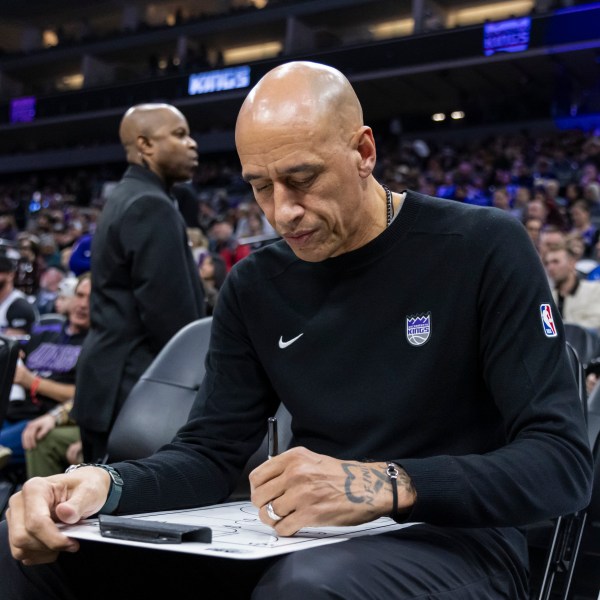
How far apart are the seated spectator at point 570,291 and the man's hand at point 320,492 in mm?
3546

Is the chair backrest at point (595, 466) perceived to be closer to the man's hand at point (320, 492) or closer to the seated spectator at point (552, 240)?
the man's hand at point (320, 492)

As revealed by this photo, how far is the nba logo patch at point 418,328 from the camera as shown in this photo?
4.44 feet

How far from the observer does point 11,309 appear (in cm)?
454

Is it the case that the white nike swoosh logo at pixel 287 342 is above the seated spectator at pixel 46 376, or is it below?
above

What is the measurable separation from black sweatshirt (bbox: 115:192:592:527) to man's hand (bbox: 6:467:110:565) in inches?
2.9

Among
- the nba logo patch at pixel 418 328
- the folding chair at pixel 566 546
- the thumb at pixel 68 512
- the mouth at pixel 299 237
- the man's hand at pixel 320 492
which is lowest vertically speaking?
the folding chair at pixel 566 546

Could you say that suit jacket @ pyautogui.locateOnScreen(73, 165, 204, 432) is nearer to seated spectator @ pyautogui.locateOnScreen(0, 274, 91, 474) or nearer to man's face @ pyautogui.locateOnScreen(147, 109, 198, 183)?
man's face @ pyautogui.locateOnScreen(147, 109, 198, 183)

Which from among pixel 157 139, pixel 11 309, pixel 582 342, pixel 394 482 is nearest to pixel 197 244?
pixel 11 309

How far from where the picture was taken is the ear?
1.39m

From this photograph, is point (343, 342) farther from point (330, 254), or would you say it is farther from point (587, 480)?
point (587, 480)

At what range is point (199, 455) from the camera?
149 cm

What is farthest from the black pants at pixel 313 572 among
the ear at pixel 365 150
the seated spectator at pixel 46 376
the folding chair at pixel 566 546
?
the seated spectator at pixel 46 376

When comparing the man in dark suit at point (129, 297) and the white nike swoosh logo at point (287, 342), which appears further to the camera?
the man in dark suit at point (129, 297)

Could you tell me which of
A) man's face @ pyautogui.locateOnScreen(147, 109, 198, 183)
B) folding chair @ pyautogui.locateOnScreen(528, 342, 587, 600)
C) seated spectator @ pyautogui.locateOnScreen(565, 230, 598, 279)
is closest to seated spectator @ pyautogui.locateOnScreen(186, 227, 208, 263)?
seated spectator @ pyautogui.locateOnScreen(565, 230, 598, 279)
